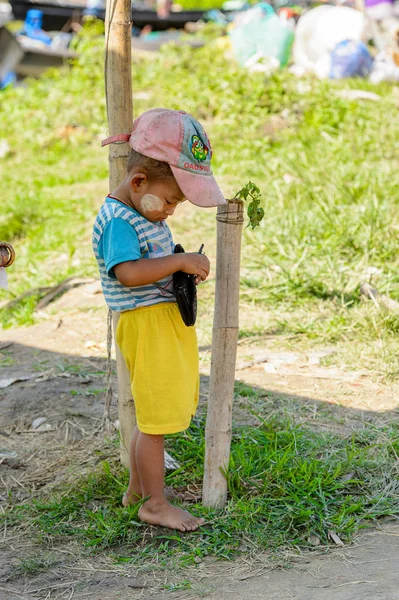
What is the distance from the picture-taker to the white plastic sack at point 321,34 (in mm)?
11406

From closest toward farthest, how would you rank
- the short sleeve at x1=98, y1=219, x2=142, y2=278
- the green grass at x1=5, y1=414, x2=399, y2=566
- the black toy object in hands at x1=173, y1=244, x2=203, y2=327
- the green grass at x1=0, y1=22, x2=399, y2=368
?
the short sleeve at x1=98, y1=219, x2=142, y2=278
the black toy object in hands at x1=173, y1=244, x2=203, y2=327
the green grass at x1=5, y1=414, x2=399, y2=566
the green grass at x1=0, y1=22, x2=399, y2=368

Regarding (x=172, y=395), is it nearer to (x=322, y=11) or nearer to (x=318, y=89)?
(x=318, y=89)

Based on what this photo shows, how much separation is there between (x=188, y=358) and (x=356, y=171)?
4.40 meters

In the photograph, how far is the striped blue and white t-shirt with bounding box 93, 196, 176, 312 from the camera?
2473 millimetres

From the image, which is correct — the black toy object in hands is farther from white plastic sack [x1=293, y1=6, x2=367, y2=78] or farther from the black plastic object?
white plastic sack [x1=293, y1=6, x2=367, y2=78]

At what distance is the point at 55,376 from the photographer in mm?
4207

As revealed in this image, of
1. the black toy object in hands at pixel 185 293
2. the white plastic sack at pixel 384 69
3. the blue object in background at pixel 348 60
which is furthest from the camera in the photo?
the blue object in background at pixel 348 60

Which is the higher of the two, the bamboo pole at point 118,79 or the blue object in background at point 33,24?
the blue object in background at point 33,24

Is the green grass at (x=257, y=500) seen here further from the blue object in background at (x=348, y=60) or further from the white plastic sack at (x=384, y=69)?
the blue object in background at (x=348, y=60)

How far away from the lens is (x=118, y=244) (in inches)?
97.1

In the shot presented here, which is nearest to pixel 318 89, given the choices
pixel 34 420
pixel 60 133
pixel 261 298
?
pixel 60 133

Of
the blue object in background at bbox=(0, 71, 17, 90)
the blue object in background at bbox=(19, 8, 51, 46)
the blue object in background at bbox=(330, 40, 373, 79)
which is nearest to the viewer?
the blue object in background at bbox=(330, 40, 373, 79)

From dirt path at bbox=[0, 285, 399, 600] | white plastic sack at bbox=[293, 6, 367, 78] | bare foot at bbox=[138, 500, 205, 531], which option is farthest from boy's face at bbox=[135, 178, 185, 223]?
white plastic sack at bbox=[293, 6, 367, 78]

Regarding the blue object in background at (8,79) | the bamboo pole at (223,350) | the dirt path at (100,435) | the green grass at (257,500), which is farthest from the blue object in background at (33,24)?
the bamboo pole at (223,350)
